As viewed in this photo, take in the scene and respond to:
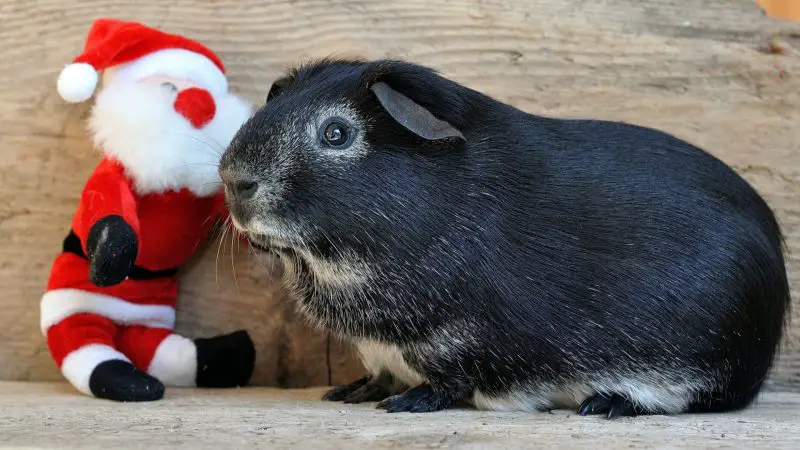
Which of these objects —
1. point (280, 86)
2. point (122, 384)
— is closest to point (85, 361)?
point (122, 384)

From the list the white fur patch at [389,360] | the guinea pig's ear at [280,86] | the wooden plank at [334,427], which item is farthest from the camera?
the guinea pig's ear at [280,86]

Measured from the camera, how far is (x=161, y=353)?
1.75m

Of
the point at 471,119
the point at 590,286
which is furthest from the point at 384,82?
the point at 590,286

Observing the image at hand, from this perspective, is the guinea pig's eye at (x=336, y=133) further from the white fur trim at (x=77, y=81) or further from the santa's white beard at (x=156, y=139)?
the white fur trim at (x=77, y=81)

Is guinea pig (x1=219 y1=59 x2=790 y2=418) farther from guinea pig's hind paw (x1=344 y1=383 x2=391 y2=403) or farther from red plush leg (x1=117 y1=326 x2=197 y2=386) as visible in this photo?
red plush leg (x1=117 y1=326 x2=197 y2=386)

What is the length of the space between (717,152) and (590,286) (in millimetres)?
711

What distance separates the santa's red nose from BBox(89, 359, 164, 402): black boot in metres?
0.52

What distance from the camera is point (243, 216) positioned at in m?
1.37

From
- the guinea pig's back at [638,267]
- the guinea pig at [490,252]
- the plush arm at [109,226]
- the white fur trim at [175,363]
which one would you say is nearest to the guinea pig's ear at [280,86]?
the guinea pig at [490,252]

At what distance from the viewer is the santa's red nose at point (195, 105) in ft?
5.49

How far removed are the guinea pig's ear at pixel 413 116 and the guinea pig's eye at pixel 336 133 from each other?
0.09 metres

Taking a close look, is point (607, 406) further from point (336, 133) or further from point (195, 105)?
point (195, 105)

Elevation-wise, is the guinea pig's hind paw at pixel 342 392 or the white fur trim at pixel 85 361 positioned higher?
the white fur trim at pixel 85 361

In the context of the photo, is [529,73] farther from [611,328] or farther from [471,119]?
[611,328]
